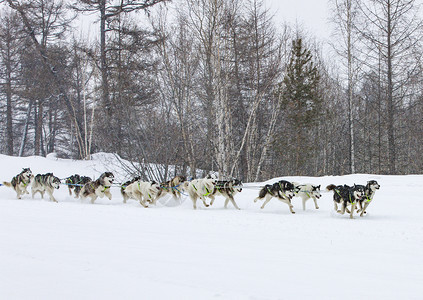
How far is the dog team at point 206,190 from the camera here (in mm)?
7449

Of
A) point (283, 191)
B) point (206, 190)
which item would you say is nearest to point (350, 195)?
point (283, 191)

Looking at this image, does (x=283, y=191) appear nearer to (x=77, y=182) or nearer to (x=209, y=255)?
(x=209, y=255)

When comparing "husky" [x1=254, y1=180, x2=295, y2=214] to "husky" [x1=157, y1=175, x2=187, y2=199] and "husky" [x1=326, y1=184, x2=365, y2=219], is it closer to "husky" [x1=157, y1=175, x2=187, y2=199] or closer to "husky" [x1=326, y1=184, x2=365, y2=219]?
"husky" [x1=326, y1=184, x2=365, y2=219]

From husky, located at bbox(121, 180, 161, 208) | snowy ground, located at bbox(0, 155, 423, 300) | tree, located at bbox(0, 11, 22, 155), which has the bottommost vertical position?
snowy ground, located at bbox(0, 155, 423, 300)

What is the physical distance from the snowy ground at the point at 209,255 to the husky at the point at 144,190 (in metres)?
1.33

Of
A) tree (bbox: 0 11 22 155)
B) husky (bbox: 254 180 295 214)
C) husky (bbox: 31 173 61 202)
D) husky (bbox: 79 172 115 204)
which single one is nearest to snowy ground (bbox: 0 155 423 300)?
husky (bbox: 254 180 295 214)

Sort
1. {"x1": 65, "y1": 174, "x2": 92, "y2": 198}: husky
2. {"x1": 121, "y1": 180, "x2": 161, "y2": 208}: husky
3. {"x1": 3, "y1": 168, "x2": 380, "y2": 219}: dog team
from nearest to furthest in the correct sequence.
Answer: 1. {"x1": 3, "y1": 168, "x2": 380, "y2": 219}: dog team
2. {"x1": 121, "y1": 180, "x2": 161, "y2": 208}: husky
3. {"x1": 65, "y1": 174, "x2": 92, "y2": 198}: husky

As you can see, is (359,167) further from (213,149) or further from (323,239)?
(323,239)

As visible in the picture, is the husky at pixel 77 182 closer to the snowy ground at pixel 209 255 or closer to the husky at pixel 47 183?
the husky at pixel 47 183

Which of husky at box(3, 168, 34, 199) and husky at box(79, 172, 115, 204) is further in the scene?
husky at box(3, 168, 34, 199)

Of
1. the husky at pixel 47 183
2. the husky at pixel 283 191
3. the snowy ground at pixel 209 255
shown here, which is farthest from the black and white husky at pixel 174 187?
the husky at pixel 47 183

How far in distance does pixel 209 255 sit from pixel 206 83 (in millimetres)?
9253

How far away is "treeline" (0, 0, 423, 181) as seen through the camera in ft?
42.5

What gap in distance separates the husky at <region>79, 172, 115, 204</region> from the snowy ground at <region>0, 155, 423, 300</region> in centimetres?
192
